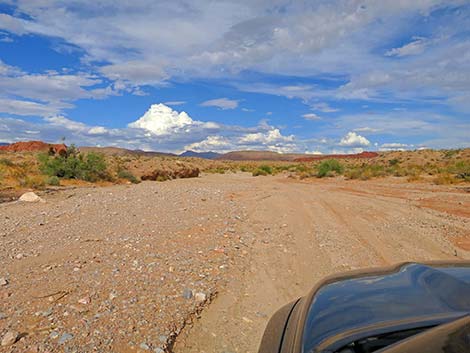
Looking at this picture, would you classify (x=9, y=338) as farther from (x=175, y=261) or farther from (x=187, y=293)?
(x=175, y=261)

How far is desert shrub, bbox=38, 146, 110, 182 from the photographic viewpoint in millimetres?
23692

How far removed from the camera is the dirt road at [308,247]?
467 centimetres

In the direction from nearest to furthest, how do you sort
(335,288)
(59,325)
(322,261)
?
(335,288) < (59,325) < (322,261)

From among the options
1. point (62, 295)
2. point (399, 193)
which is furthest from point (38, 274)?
point (399, 193)

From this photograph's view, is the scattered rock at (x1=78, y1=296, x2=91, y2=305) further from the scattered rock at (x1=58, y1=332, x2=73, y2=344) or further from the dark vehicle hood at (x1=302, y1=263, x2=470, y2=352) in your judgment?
the dark vehicle hood at (x1=302, y1=263, x2=470, y2=352)

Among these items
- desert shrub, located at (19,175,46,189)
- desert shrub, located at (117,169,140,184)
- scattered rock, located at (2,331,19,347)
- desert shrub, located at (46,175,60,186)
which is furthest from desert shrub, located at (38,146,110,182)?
scattered rock, located at (2,331,19,347)

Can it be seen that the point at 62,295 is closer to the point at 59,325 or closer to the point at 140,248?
the point at 59,325

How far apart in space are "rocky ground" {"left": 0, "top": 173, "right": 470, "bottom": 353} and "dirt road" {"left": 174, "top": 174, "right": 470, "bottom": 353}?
24mm

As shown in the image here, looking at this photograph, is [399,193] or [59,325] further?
[399,193]

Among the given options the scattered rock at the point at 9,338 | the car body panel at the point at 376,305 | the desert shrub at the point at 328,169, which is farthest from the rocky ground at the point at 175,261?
the desert shrub at the point at 328,169

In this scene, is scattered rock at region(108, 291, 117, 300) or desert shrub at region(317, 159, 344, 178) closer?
scattered rock at region(108, 291, 117, 300)

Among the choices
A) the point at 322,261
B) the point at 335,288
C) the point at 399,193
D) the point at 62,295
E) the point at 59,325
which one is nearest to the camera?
the point at 335,288

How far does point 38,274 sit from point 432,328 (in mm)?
5558

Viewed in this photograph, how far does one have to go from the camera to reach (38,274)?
226 inches
